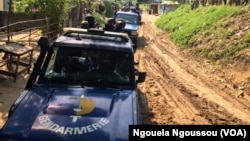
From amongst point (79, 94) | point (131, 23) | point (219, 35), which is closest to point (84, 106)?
point (79, 94)

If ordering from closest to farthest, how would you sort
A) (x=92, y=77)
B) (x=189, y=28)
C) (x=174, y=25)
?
(x=92, y=77) → (x=189, y=28) → (x=174, y=25)

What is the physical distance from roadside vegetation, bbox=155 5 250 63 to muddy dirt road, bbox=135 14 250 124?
42.5 inches

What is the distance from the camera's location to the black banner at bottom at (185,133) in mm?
3912

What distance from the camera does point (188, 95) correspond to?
10.2 meters

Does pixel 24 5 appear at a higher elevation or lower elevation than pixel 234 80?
higher

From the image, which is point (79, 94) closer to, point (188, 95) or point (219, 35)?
point (188, 95)

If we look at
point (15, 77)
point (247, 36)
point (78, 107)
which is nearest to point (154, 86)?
point (15, 77)

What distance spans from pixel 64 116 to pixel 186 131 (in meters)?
1.75

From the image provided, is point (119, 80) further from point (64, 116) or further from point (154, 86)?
point (154, 86)

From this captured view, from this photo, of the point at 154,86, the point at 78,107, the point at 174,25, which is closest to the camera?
the point at 78,107

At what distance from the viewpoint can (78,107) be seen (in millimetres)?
4152

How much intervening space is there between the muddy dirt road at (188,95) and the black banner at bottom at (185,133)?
270 cm

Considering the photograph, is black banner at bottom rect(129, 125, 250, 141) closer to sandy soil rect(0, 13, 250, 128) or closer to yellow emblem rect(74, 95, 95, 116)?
yellow emblem rect(74, 95, 95, 116)

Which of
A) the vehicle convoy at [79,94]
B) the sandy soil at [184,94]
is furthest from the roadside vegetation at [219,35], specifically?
the vehicle convoy at [79,94]
